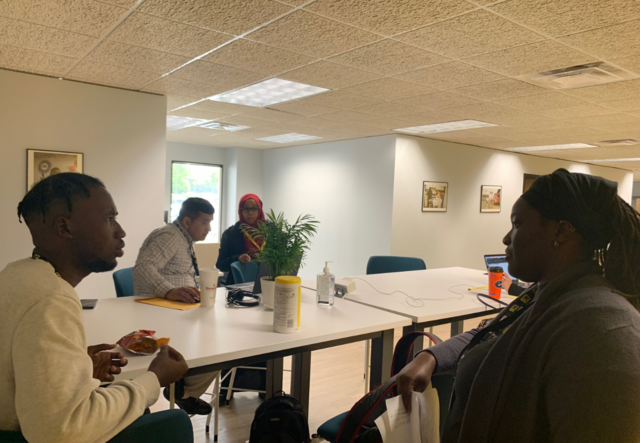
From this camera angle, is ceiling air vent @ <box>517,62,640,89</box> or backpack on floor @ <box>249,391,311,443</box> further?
ceiling air vent @ <box>517,62,640,89</box>

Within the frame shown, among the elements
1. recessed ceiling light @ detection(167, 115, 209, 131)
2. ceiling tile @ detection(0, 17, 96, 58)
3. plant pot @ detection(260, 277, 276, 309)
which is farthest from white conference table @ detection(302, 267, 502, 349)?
recessed ceiling light @ detection(167, 115, 209, 131)

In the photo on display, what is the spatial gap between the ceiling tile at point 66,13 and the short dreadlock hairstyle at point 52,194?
5.21 ft

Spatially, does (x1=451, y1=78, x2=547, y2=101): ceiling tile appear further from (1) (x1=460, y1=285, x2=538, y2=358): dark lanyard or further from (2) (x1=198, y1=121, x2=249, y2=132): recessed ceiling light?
(2) (x1=198, y1=121, x2=249, y2=132): recessed ceiling light

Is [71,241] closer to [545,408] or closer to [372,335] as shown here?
[545,408]

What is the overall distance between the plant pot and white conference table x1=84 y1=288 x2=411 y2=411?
0.04 metres

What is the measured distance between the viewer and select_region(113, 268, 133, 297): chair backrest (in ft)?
8.34

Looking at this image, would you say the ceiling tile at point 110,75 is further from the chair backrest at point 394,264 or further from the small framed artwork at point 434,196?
the small framed artwork at point 434,196

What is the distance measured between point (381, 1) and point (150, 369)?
6.07 ft

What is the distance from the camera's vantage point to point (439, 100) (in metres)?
4.04

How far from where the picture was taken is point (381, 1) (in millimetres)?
2088

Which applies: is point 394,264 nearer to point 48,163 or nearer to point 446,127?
point 446,127

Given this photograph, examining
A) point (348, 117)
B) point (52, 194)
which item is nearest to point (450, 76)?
point (348, 117)

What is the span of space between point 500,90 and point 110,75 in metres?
3.17

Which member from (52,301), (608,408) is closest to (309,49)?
(52,301)
